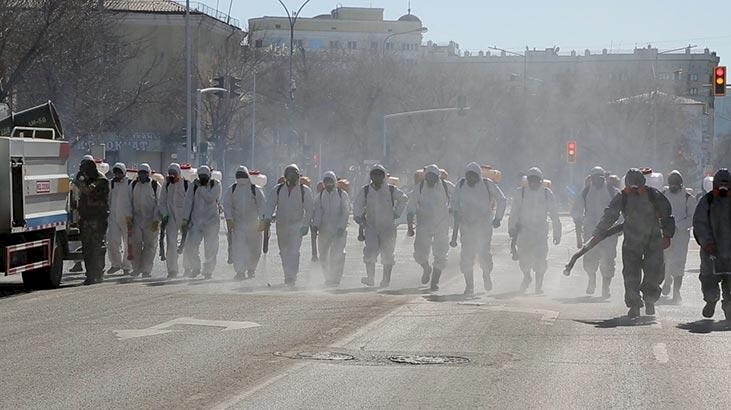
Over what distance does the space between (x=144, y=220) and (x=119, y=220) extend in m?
0.47

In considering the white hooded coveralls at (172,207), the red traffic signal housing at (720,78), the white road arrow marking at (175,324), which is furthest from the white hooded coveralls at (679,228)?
the red traffic signal housing at (720,78)

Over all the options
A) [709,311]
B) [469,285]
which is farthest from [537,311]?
[469,285]

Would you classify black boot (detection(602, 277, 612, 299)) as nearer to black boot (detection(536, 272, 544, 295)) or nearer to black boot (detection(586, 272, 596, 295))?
black boot (detection(586, 272, 596, 295))

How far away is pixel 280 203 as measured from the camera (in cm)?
2456

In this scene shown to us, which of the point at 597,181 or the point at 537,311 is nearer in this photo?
the point at 537,311

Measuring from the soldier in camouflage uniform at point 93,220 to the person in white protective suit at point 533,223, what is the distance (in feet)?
21.1

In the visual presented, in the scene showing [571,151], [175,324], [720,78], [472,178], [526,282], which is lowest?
[526,282]

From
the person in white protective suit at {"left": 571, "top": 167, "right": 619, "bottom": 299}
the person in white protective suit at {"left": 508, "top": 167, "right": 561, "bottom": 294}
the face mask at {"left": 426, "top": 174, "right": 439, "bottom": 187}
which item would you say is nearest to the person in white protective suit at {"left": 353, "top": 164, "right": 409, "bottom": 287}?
the face mask at {"left": 426, "top": 174, "right": 439, "bottom": 187}

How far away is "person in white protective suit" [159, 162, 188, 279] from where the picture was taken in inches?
1009

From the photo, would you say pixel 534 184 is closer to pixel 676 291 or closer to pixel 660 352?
pixel 676 291

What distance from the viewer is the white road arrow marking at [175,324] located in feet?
50.6

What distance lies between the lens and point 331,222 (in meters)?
25.1

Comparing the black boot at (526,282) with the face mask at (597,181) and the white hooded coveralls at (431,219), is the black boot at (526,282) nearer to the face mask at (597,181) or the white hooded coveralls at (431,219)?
the white hooded coveralls at (431,219)

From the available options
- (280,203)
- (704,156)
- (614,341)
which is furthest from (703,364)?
(704,156)
